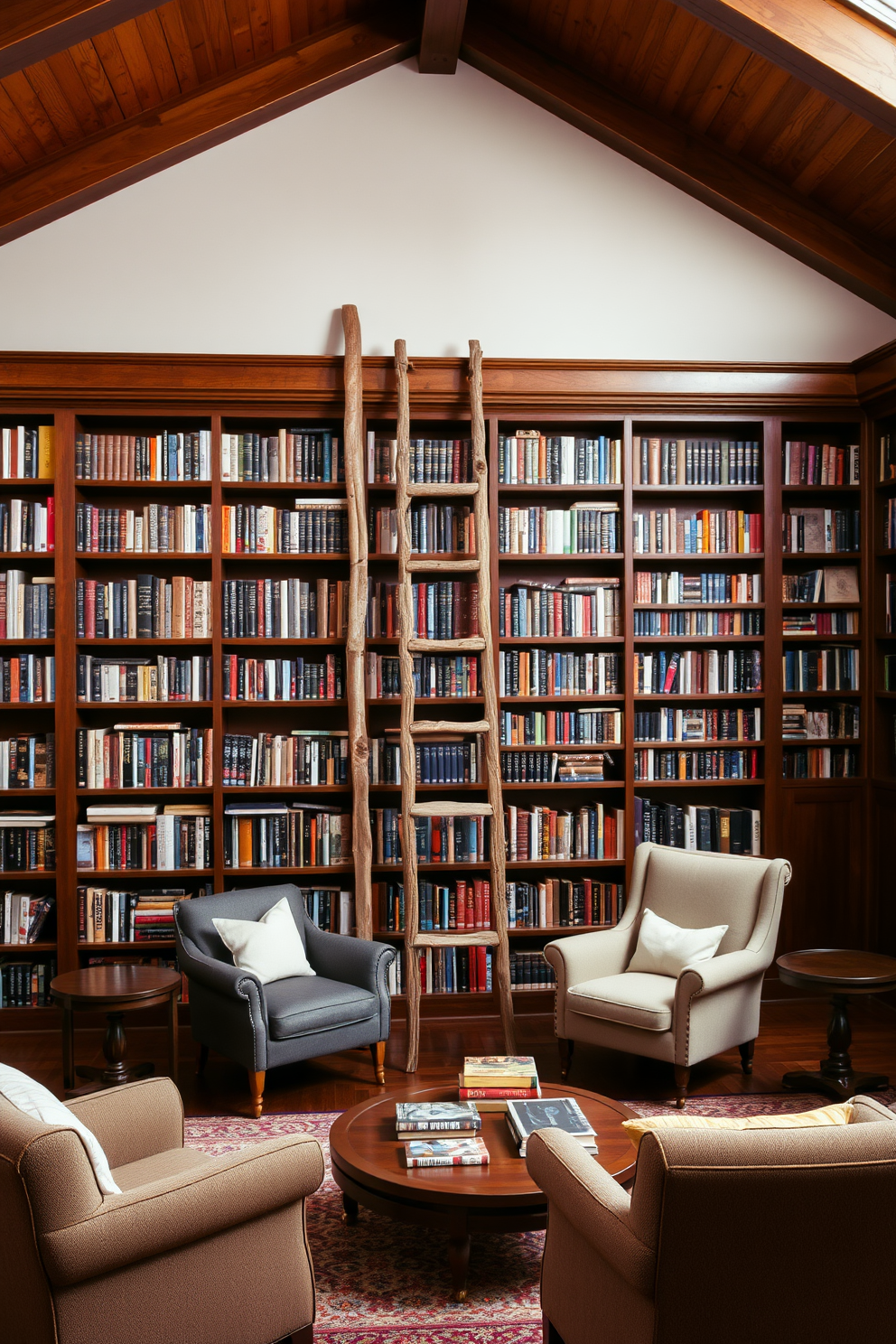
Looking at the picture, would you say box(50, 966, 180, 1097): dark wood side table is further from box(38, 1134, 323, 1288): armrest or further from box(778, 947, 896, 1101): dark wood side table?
box(778, 947, 896, 1101): dark wood side table

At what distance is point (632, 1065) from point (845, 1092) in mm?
832

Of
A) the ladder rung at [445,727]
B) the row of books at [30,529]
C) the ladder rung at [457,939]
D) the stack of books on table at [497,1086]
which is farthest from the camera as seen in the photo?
the row of books at [30,529]

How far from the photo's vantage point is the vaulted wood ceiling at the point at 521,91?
167 inches

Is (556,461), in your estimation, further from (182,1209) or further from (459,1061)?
(182,1209)

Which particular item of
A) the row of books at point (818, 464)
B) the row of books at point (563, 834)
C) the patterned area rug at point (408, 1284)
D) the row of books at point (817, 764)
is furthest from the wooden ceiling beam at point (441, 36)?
the patterned area rug at point (408, 1284)

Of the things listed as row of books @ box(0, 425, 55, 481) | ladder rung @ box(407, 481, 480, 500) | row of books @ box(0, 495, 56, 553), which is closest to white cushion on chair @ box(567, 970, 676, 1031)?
ladder rung @ box(407, 481, 480, 500)

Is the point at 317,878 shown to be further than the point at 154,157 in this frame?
Yes

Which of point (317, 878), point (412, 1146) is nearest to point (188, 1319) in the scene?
point (412, 1146)

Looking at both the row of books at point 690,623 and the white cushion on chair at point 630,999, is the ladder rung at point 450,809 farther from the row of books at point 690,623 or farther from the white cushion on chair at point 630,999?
the row of books at point 690,623

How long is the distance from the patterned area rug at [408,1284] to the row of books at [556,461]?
3101mm

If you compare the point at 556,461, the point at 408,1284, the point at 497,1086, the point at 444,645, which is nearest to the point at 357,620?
the point at 444,645

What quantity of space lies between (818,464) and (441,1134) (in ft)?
12.0

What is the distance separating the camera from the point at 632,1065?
4184mm

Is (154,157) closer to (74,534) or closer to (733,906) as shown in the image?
(74,534)
